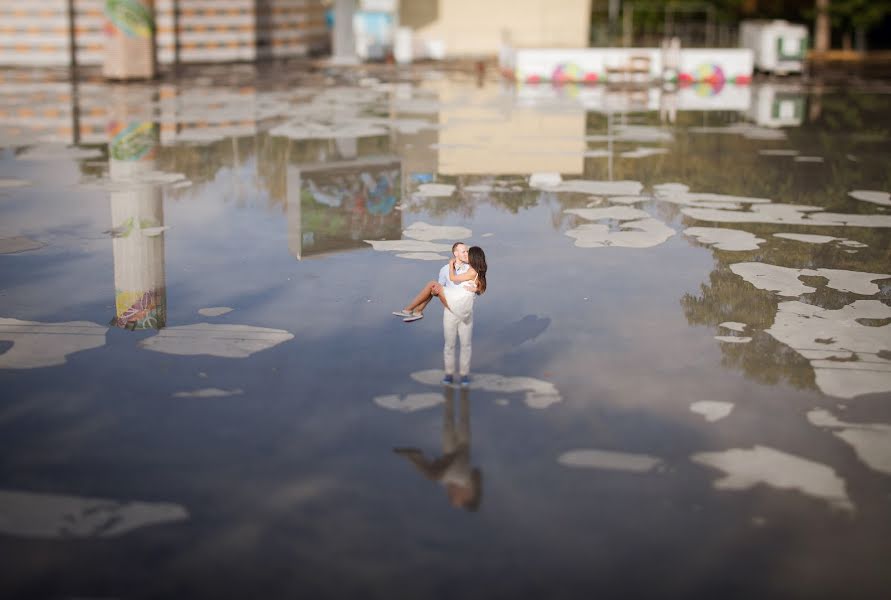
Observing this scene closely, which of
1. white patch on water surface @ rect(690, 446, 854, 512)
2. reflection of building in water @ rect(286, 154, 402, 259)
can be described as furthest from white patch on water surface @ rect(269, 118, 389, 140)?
white patch on water surface @ rect(690, 446, 854, 512)

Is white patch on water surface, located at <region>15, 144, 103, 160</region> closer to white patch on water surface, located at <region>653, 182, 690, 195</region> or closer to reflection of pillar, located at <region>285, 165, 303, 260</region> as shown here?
reflection of pillar, located at <region>285, 165, 303, 260</region>

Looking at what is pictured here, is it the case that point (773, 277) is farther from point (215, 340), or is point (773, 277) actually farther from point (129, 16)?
point (129, 16)

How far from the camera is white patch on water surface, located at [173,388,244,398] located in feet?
26.2

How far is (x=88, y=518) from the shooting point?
20.4ft

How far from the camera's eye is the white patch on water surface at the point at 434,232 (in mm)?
12789

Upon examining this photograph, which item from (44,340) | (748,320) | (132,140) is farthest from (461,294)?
(132,140)

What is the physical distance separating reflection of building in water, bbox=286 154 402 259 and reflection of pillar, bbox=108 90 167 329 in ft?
4.99

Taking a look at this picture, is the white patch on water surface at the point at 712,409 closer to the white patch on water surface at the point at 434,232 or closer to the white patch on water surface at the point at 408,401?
the white patch on water surface at the point at 408,401

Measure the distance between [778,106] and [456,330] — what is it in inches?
821

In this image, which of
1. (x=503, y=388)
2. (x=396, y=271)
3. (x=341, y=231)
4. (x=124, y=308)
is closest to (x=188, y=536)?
(x=503, y=388)

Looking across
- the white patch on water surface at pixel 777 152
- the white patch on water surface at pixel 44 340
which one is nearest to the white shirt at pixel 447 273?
the white patch on water surface at pixel 44 340

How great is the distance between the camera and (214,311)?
9.97 metres

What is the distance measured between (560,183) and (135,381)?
9168mm

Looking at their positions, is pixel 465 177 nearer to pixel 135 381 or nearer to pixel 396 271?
pixel 396 271
